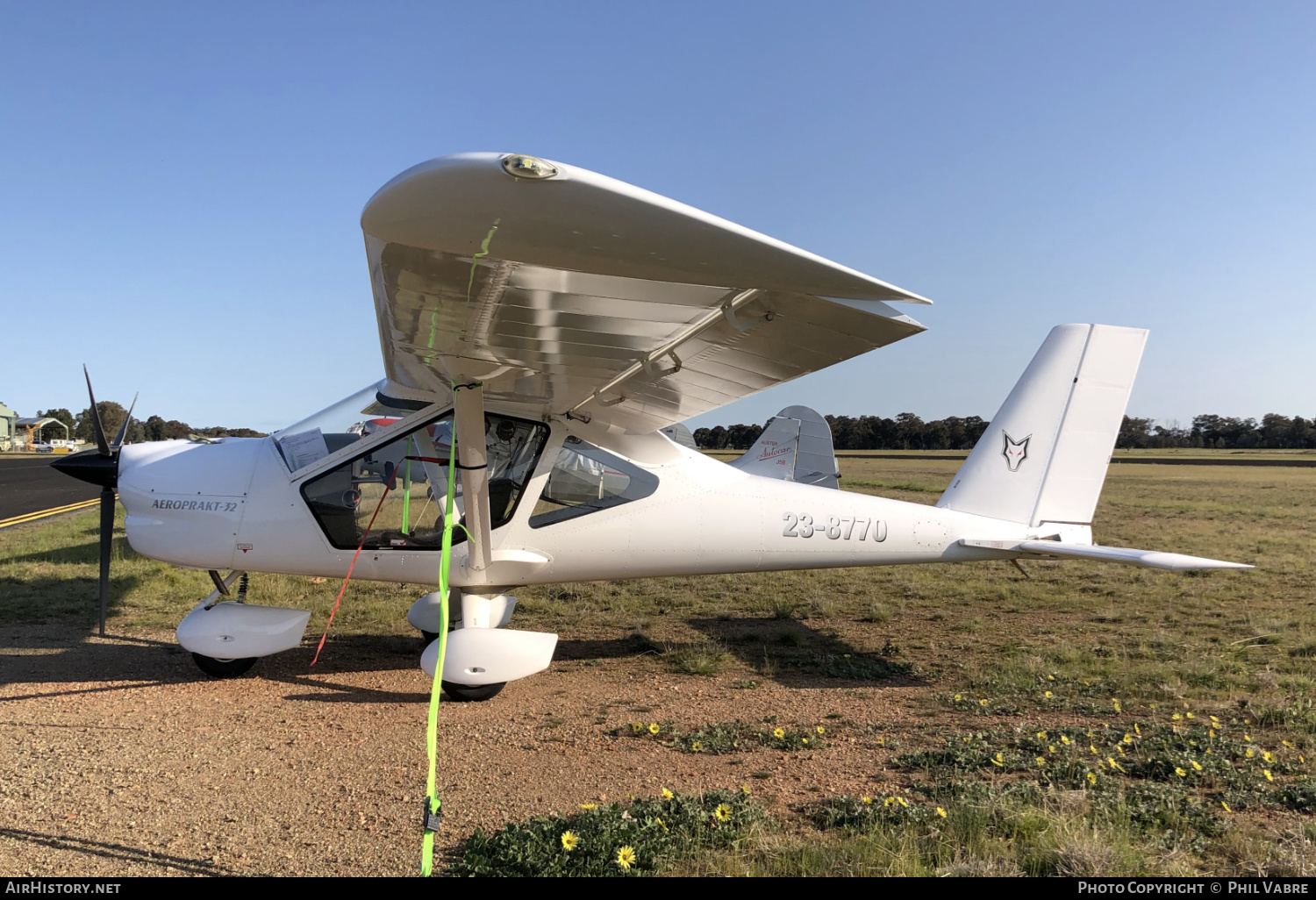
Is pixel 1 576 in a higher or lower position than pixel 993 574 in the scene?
lower

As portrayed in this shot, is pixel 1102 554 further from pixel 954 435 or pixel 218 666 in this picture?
pixel 954 435

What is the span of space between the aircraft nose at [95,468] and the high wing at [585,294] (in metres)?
2.42

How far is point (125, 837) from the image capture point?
3.03m

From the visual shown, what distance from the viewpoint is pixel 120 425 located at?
30.5 feet

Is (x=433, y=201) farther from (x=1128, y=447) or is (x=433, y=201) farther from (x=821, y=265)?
(x=1128, y=447)

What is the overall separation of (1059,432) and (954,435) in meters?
91.1

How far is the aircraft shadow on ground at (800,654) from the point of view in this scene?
5.67m

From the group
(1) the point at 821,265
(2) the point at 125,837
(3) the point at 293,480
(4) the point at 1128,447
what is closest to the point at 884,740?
(1) the point at 821,265

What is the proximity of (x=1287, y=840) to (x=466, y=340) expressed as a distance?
4097mm

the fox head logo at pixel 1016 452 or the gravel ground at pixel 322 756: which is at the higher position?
the fox head logo at pixel 1016 452

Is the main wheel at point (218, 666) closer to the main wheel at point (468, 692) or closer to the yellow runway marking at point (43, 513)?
the main wheel at point (468, 692)

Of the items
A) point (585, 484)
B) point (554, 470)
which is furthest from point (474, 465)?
point (585, 484)

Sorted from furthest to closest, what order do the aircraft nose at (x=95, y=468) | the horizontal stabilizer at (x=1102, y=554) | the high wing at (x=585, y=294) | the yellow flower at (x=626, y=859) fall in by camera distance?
1. the aircraft nose at (x=95, y=468)
2. the horizontal stabilizer at (x=1102, y=554)
3. the yellow flower at (x=626, y=859)
4. the high wing at (x=585, y=294)

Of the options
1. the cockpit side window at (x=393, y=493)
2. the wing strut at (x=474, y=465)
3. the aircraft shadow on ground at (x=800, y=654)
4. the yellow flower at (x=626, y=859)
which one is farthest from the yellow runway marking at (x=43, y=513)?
the yellow flower at (x=626, y=859)
